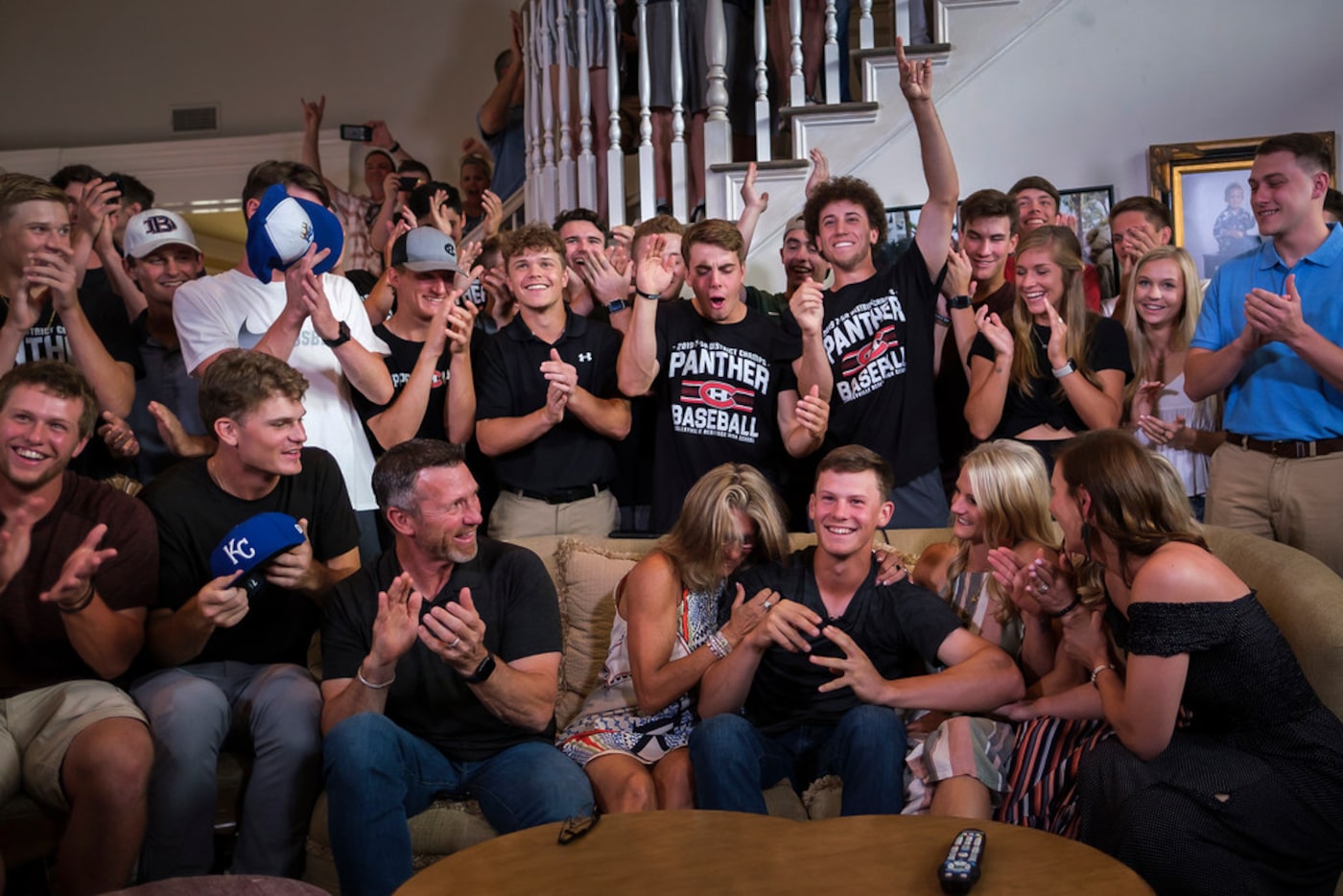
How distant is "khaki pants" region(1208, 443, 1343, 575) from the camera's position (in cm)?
309

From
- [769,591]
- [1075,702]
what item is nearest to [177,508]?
[769,591]

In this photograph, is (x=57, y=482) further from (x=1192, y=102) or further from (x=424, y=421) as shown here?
(x=1192, y=102)

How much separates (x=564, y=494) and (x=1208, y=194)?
9.04ft

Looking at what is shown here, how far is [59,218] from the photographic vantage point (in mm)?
3473

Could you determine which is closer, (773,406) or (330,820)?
(330,820)

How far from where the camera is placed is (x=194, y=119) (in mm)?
7605

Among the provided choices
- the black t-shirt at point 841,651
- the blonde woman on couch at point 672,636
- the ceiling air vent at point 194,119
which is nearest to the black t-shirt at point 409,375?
the blonde woman on couch at point 672,636

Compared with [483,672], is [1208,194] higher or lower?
higher

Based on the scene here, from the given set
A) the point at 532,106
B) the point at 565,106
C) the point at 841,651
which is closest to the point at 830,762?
the point at 841,651

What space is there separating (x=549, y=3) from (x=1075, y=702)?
393 centimetres

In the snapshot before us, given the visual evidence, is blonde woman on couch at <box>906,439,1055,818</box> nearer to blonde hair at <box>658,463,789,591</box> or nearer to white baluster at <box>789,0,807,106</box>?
blonde hair at <box>658,463,789,591</box>

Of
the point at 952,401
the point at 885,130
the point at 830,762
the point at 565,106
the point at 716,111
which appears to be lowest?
the point at 830,762

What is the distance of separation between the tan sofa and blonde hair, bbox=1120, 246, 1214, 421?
2.52 ft

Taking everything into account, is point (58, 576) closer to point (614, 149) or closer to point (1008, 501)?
point (1008, 501)
